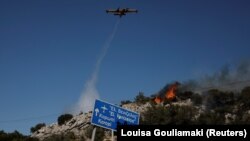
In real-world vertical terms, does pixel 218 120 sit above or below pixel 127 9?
below

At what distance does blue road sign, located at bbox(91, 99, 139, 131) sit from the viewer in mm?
25580

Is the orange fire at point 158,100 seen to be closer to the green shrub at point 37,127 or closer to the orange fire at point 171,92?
the orange fire at point 171,92

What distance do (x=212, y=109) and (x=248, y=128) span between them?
9825cm

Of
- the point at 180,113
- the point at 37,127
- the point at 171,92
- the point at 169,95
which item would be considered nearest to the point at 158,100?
the point at 169,95

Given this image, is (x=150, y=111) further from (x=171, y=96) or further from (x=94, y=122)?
(x=94, y=122)

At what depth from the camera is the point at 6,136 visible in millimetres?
81125

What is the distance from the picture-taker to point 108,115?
26.0 m

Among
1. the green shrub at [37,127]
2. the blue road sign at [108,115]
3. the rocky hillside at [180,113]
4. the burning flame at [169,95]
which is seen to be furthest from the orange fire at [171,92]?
the blue road sign at [108,115]

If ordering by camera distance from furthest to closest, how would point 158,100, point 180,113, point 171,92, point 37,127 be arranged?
point 171,92 → point 37,127 → point 158,100 → point 180,113

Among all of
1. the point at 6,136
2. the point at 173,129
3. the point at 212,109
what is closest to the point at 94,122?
the point at 173,129

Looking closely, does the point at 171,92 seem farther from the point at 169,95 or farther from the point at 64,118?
the point at 64,118

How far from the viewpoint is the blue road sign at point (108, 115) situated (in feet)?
83.9

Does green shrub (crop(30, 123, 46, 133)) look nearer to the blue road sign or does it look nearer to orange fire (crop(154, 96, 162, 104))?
orange fire (crop(154, 96, 162, 104))

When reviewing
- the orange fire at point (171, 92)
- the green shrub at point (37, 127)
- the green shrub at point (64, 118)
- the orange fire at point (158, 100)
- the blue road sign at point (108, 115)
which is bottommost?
the blue road sign at point (108, 115)
